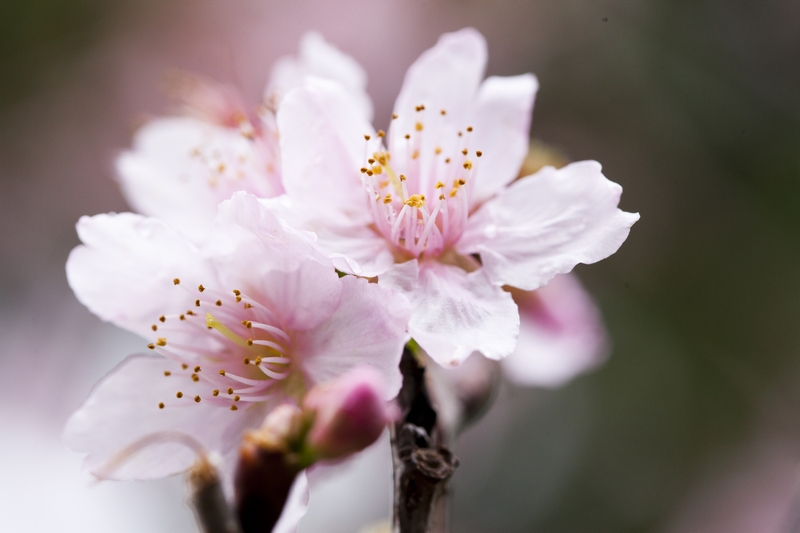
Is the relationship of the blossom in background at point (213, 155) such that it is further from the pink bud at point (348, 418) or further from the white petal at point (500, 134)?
the pink bud at point (348, 418)

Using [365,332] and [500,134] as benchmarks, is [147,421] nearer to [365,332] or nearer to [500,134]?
[365,332]

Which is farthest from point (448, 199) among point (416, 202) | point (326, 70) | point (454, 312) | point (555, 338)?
point (555, 338)

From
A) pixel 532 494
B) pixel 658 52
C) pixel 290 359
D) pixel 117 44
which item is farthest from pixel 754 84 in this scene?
pixel 117 44

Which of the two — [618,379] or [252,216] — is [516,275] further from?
[618,379]

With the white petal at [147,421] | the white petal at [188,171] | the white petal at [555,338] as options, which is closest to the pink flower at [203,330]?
the white petal at [147,421]

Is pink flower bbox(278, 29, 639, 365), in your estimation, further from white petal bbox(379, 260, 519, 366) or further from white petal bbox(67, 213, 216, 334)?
white petal bbox(67, 213, 216, 334)

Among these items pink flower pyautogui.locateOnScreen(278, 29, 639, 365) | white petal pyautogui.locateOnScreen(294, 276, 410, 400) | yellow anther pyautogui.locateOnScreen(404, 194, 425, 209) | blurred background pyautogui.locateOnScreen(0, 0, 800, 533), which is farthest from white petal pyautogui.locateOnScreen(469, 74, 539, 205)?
blurred background pyautogui.locateOnScreen(0, 0, 800, 533)
